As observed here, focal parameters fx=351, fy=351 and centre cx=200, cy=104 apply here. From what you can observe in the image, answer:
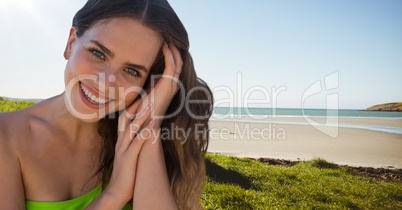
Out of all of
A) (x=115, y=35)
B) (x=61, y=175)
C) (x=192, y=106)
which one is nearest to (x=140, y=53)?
(x=115, y=35)

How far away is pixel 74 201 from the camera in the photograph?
6.81 feet

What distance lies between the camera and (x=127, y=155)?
2084mm

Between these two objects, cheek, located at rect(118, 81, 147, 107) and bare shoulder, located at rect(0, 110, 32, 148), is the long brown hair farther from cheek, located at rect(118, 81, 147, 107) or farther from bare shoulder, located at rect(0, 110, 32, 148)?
bare shoulder, located at rect(0, 110, 32, 148)

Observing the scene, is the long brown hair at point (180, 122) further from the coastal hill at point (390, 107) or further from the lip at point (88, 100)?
the coastal hill at point (390, 107)

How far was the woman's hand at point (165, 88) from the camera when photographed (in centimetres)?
231

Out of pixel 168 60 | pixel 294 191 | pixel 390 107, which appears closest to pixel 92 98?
pixel 168 60

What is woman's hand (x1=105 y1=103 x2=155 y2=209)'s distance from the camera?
6.57 feet

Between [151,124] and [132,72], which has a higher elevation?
[132,72]

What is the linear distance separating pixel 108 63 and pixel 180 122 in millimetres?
650

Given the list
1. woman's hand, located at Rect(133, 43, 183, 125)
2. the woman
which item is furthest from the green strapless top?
woman's hand, located at Rect(133, 43, 183, 125)

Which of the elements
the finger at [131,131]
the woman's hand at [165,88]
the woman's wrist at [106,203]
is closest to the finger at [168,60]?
the woman's hand at [165,88]

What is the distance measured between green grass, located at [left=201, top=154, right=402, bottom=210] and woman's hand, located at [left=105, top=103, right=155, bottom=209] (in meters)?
1.95

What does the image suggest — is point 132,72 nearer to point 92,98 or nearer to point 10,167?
point 92,98

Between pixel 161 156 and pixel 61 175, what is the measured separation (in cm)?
63
